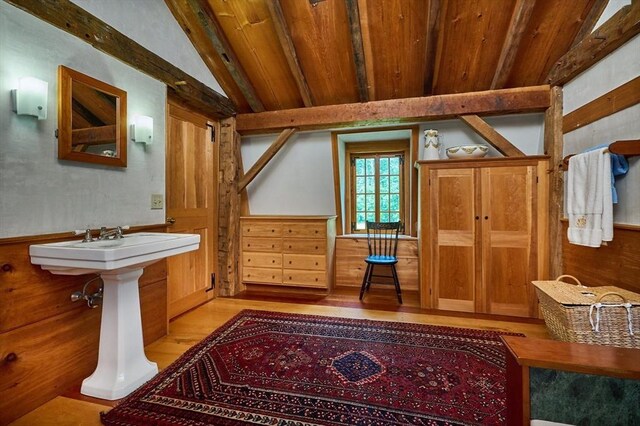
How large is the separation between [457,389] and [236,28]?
11.2ft

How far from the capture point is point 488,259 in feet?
9.54

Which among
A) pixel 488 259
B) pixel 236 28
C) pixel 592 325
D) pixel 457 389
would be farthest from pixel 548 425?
→ pixel 236 28

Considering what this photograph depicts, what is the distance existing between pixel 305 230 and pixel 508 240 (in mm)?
2125

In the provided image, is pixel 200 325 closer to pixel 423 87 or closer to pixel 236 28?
pixel 236 28

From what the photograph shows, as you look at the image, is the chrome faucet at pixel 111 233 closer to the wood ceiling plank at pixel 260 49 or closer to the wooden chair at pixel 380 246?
the wood ceiling plank at pixel 260 49

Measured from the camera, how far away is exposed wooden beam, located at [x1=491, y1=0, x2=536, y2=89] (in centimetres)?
231

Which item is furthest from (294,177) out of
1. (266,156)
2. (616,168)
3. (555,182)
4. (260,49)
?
(616,168)

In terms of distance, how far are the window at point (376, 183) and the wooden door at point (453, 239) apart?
929 mm

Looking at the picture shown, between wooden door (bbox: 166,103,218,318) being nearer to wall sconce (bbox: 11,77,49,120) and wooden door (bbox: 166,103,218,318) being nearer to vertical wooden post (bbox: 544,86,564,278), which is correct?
wall sconce (bbox: 11,77,49,120)

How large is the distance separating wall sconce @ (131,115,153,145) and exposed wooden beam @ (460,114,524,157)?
9.39 feet

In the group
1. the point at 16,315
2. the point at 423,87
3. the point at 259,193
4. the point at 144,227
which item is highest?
the point at 423,87

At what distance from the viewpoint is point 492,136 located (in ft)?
9.67

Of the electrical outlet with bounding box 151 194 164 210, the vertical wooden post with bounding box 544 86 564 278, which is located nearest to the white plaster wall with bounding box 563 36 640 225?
the vertical wooden post with bounding box 544 86 564 278

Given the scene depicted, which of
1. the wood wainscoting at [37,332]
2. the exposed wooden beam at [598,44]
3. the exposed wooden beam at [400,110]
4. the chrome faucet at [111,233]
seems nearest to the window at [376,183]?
the exposed wooden beam at [400,110]
